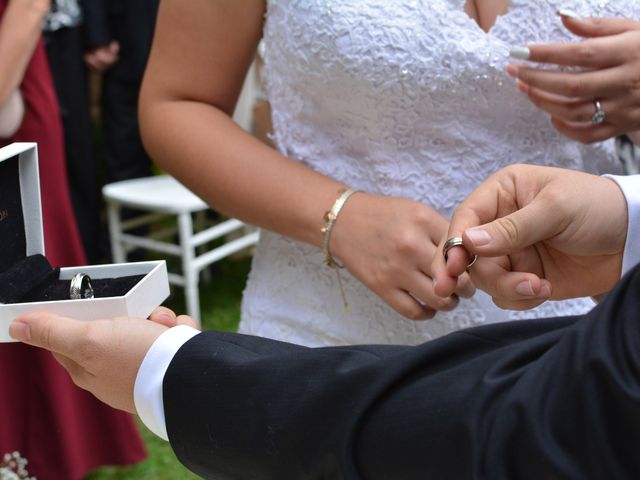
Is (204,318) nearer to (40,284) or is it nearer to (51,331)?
(40,284)

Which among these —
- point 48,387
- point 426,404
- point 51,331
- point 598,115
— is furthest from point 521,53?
point 48,387

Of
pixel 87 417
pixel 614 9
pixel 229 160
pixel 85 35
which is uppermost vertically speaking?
pixel 614 9

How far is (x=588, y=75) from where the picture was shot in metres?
1.14

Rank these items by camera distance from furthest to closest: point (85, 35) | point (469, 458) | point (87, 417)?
point (85, 35) < point (87, 417) < point (469, 458)

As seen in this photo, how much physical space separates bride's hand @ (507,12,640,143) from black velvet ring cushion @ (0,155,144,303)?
596mm

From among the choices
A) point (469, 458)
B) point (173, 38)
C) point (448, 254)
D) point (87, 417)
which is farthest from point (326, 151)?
point (87, 417)

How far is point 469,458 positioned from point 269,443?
0.20m

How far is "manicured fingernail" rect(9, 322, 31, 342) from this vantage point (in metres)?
0.88

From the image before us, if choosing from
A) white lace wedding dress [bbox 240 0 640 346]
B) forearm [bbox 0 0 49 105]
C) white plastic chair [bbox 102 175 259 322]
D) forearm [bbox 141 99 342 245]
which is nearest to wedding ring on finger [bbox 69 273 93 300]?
forearm [bbox 141 99 342 245]

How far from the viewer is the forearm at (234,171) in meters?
1.22

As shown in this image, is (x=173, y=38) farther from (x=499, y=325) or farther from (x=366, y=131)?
(x=499, y=325)

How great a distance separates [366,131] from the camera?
1253 mm

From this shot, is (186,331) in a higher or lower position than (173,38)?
lower

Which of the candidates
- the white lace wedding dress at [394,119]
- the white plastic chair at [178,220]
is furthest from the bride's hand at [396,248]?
the white plastic chair at [178,220]
